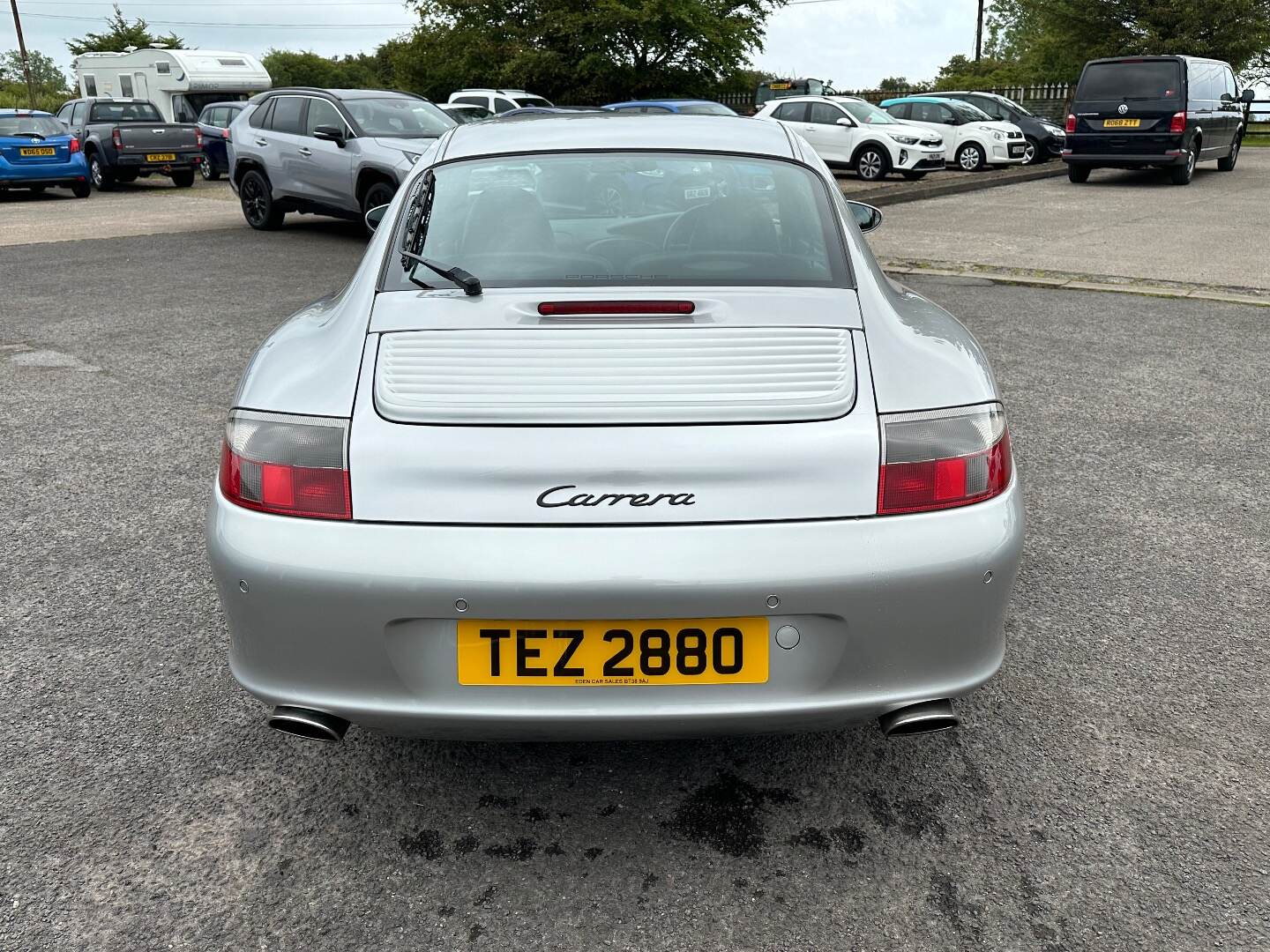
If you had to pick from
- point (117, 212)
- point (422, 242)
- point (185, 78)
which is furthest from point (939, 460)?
point (185, 78)

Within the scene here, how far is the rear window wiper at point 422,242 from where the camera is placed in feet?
9.05

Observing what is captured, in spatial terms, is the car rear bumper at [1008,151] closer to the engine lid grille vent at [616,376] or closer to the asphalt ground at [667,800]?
the asphalt ground at [667,800]

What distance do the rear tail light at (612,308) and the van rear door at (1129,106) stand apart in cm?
1816

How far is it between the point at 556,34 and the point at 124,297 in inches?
1096

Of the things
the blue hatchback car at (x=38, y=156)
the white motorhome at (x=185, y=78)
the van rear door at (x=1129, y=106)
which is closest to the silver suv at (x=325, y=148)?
the blue hatchback car at (x=38, y=156)

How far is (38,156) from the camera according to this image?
1914 cm

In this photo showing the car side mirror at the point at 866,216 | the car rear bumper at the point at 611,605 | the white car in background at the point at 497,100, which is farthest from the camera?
the white car in background at the point at 497,100

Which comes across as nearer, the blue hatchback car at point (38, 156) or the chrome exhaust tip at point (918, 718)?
the chrome exhaust tip at point (918, 718)

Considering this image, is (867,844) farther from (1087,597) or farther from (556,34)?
(556,34)

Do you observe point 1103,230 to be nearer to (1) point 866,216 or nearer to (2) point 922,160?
(2) point 922,160

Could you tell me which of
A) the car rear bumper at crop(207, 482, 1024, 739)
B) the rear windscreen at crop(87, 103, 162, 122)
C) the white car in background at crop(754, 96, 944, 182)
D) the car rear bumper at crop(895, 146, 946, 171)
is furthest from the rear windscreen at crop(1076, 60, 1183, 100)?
the car rear bumper at crop(207, 482, 1024, 739)

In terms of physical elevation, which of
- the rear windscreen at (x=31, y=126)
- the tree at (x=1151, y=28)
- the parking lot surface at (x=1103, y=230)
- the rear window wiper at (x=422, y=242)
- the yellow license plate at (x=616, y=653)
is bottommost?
the parking lot surface at (x=1103, y=230)

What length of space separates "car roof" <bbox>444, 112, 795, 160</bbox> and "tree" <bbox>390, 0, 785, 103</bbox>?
3074 cm

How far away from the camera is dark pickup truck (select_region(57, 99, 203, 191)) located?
21.0 metres
